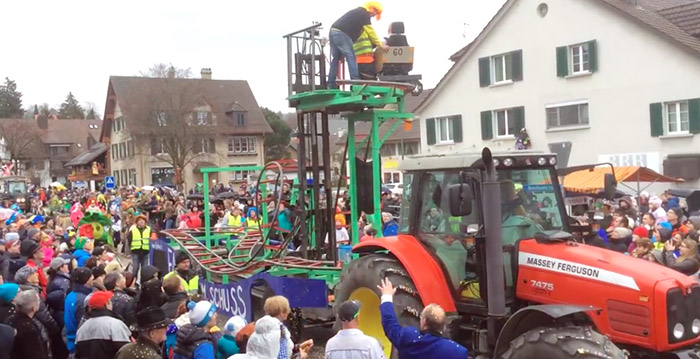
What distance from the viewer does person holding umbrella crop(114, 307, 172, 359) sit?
4582 mm

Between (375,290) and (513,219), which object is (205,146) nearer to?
(375,290)

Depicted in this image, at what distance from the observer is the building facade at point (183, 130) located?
151 feet

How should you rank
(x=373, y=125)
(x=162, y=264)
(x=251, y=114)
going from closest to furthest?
(x=373, y=125) → (x=162, y=264) → (x=251, y=114)

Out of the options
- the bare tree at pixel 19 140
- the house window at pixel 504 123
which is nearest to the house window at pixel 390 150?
the house window at pixel 504 123

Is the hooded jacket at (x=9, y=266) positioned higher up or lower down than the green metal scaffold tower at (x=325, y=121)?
lower down

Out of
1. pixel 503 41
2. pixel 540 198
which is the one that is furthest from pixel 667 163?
pixel 540 198

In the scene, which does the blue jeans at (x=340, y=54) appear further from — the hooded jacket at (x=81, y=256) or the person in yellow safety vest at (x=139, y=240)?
the person in yellow safety vest at (x=139, y=240)

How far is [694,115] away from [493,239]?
65.1ft

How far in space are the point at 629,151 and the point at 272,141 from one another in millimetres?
39209

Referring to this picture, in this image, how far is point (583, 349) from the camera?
4.70m

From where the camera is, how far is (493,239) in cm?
538

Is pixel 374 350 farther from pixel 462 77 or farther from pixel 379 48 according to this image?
pixel 462 77

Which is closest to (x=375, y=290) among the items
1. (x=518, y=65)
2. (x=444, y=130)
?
(x=518, y=65)

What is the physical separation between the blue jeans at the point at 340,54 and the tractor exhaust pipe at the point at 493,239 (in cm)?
357
